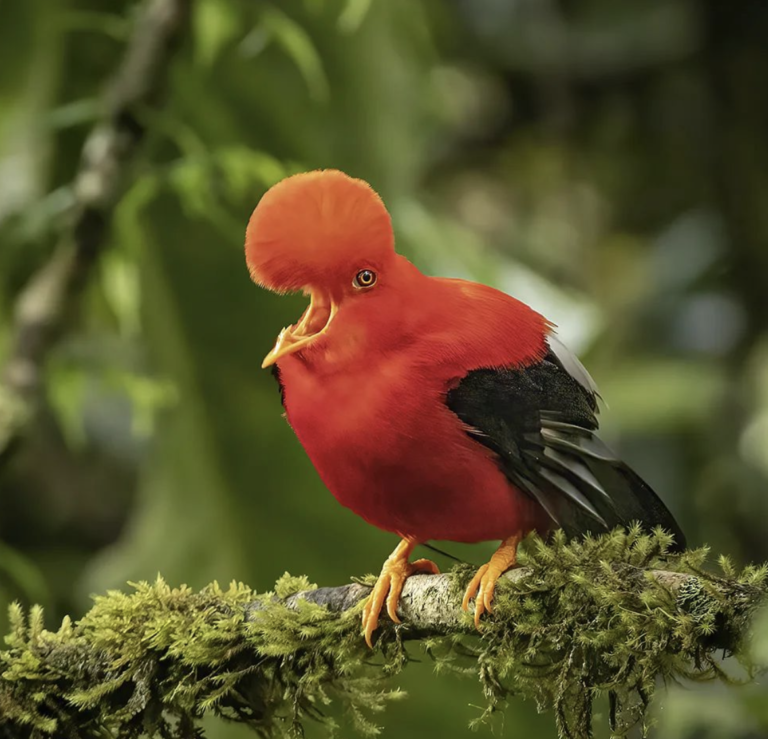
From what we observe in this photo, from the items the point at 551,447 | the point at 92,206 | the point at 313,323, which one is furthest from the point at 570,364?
the point at 92,206

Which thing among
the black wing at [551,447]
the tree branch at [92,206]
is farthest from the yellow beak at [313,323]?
the tree branch at [92,206]

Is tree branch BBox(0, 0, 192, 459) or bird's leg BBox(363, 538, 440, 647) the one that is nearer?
bird's leg BBox(363, 538, 440, 647)

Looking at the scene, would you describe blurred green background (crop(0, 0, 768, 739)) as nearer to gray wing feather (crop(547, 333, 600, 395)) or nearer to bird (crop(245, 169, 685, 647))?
bird (crop(245, 169, 685, 647))

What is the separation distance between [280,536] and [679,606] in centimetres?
85

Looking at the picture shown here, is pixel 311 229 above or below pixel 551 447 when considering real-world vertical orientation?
above

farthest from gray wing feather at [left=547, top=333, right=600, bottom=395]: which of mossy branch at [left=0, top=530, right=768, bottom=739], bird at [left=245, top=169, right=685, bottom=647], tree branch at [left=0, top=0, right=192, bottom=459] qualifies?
tree branch at [left=0, top=0, right=192, bottom=459]

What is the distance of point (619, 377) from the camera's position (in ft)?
12.0

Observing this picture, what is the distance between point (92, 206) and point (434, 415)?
24.8 inches

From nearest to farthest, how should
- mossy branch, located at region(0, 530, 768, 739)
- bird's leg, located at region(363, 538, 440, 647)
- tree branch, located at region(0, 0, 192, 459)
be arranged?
mossy branch, located at region(0, 530, 768, 739), bird's leg, located at region(363, 538, 440, 647), tree branch, located at region(0, 0, 192, 459)

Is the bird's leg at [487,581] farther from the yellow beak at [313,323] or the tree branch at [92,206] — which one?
the tree branch at [92,206]

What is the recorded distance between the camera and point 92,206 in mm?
1315

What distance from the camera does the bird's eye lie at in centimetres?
84

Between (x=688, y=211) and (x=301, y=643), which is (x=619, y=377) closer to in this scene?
(x=688, y=211)

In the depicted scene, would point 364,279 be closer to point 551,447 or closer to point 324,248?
point 324,248
